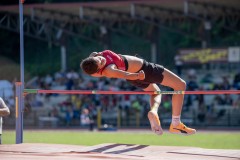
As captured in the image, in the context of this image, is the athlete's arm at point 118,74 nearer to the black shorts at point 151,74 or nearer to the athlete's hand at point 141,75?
the athlete's hand at point 141,75

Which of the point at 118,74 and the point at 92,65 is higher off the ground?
the point at 92,65

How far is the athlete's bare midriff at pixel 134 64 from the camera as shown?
28.7ft

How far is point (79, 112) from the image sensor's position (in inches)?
1013

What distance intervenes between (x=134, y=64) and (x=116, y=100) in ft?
56.6

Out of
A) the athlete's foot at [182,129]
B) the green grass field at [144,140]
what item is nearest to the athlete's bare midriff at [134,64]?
the athlete's foot at [182,129]

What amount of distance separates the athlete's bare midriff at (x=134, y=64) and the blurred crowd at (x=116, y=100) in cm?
1466

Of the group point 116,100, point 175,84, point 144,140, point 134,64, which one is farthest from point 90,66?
point 116,100

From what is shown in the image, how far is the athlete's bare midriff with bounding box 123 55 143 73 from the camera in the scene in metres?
8.75

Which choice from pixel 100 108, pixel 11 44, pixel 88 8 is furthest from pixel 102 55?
pixel 11 44

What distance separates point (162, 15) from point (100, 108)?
221 inches

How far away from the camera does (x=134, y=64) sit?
346 inches

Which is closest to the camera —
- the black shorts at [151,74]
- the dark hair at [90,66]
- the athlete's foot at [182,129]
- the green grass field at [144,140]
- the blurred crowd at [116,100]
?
the dark hair at [90,66]

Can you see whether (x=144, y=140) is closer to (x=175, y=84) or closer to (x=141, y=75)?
(x=175, y=84)

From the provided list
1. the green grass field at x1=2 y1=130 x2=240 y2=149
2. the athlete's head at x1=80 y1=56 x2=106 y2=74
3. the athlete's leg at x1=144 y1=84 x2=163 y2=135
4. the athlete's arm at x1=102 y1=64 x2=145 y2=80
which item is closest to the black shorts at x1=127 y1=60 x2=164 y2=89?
the athlete's leg at x1=144 y1=84 x2=163 y2=135
